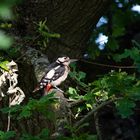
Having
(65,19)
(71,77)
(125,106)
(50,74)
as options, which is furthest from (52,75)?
(65,19)

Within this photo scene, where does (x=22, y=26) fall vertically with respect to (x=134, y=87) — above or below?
above

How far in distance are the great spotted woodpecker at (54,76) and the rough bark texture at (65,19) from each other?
58cm

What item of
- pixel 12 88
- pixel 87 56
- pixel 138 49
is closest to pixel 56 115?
pixel 12 88

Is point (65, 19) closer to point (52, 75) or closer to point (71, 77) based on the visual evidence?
point (71, 77)

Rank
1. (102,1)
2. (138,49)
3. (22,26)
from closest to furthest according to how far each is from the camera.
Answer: (138,49) < (22,26) < (102,1)

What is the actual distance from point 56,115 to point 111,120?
4.83 metres

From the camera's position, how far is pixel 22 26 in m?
3.57

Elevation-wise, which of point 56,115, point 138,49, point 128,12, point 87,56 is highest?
point 128,12

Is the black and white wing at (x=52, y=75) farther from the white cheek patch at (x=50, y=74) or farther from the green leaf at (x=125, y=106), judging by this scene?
the green leaf at (x=125, y=106)

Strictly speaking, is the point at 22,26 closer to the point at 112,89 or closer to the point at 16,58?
the point at 16,58

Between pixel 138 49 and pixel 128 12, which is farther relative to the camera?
pixel 128 12

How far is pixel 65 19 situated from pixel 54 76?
37.3 inches

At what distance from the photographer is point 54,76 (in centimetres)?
294

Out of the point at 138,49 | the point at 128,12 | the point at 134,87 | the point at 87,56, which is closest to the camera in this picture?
the point at 134,87
